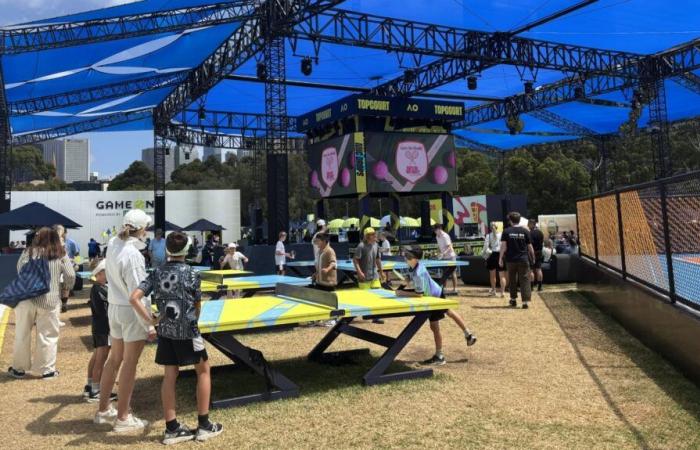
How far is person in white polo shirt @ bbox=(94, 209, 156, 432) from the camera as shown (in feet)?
13.2

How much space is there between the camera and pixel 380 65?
18.8 metres

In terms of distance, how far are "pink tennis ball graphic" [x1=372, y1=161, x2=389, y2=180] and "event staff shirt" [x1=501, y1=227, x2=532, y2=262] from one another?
8548 millimetres

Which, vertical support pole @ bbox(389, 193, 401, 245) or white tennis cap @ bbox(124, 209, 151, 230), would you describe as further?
vertical support pole @ bbox(389, 193, 401, 245)

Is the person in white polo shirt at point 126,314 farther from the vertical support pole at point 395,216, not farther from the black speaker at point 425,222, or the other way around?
the black speaker at point 425,222

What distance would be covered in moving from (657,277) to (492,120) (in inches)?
810

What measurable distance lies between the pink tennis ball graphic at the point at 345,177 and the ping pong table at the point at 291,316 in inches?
483

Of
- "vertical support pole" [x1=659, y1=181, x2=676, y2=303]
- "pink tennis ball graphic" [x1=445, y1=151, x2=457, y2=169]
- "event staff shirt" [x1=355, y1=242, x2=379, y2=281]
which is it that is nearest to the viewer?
"vertical support pole" [x1=659, y1=181, x2=676, y2=303]

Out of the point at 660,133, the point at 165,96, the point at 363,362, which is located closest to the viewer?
the point at 363,362

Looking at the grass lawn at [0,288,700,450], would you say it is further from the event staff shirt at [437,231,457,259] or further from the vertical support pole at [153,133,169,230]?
the vertical support pole at [153,133,169,230]

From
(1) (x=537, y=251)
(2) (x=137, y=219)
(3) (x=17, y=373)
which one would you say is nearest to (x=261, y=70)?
(1) (x=537, y=251)

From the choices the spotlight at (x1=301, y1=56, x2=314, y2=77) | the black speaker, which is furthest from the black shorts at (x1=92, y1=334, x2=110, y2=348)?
the black speaker

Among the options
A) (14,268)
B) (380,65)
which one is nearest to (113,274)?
(14,268)

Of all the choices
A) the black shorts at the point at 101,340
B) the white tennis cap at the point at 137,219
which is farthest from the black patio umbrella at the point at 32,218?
the white tennis cap at the point at 137,219

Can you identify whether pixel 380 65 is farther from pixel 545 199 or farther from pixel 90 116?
pixel 545 199
